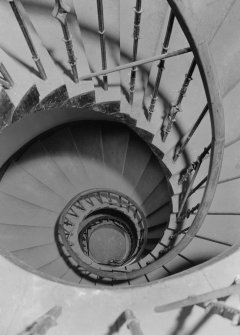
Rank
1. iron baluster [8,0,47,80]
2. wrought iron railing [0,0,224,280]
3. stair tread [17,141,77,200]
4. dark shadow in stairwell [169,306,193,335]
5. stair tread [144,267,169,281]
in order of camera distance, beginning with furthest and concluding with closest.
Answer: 1. stair tread [17,141,77,200]
2. stair tread [144,267,169,281]
3. iron baluster [8,0,47,80]
4. wrought iron railing [0,0,224,280]
5. dark shadow in stairwell [169,306,193,335]

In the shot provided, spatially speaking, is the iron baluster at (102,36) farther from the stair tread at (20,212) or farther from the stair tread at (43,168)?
the stair tread at (20,212)

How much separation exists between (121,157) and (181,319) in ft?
13.2

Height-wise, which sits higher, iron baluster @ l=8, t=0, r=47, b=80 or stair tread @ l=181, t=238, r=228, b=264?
A: iron baluster @ l=8, t=0, r=47, b=80

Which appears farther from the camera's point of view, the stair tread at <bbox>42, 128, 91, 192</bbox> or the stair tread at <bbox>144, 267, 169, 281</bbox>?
the stair tread at <bbox>42, 128, 91, 192</bbox>

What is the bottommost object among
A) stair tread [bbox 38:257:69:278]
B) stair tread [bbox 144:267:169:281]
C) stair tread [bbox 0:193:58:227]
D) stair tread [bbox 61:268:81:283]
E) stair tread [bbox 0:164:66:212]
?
stair tread [bbox 144:267:169:281]

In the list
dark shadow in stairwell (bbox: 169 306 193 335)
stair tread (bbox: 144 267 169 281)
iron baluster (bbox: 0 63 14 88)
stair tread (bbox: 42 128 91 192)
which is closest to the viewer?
dark shadow in stairwell (bbox: 169 306 193 335)

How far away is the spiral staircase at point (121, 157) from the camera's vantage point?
220 centimetres

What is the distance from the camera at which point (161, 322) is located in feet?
7.05

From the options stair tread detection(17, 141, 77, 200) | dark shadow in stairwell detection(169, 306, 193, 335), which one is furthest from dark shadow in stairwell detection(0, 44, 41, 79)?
stair tread detection(17, 141, 77, 200)

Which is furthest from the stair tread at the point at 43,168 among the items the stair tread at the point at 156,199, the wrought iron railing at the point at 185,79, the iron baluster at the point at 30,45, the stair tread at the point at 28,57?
the iron baluster at the point at 30,45

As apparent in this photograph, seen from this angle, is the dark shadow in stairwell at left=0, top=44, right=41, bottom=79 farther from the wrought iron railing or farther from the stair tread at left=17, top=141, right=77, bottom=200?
the stair tread at left=17, top=141, right=77, bottom=200

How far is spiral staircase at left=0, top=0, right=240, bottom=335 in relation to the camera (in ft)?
7.22

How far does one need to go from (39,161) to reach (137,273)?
8.50ft

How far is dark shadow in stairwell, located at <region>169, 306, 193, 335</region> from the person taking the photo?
83.6 inches
